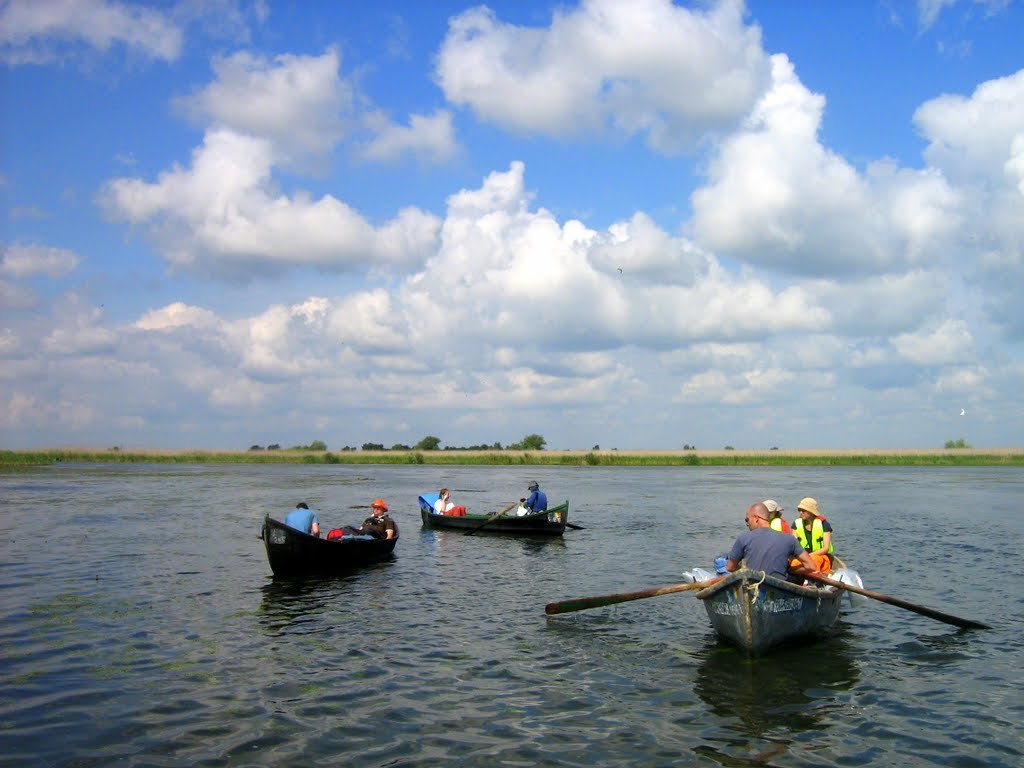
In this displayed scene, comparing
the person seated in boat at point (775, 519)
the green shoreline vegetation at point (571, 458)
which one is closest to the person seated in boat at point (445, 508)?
the person seated in boat at point (775, 519)

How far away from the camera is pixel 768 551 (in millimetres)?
12688

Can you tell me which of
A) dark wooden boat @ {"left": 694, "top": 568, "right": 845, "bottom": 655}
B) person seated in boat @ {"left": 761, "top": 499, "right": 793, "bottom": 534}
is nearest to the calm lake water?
dark wooden boat @ {"left": 694, "top": 568, "right": 845, "bottom": 655}

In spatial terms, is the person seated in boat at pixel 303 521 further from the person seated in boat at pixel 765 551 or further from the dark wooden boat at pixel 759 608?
the person seated in boat at pixel 765 551

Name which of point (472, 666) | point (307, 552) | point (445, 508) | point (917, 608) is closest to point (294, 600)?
point (307, 552)

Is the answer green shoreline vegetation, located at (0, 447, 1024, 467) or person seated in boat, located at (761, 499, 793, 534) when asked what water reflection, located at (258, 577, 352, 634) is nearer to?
person seated in boat, located at (761, 499, 793, 534)

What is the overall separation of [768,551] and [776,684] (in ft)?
6.68

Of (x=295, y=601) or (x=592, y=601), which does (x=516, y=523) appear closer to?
(x=295, y=601)

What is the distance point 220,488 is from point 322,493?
8.25 metres

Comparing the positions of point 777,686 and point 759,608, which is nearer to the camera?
point 777,686

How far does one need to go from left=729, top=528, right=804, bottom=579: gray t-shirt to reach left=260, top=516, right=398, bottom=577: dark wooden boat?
10402mm

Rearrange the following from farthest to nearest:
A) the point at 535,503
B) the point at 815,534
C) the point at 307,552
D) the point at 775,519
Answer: the point at 535,503, the point at 307,552, the point at 815,534, the point at 775,519

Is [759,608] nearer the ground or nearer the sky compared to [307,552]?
nearer the sky

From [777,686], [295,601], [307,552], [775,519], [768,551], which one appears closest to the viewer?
[777,686]

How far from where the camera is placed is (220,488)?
175 ft
